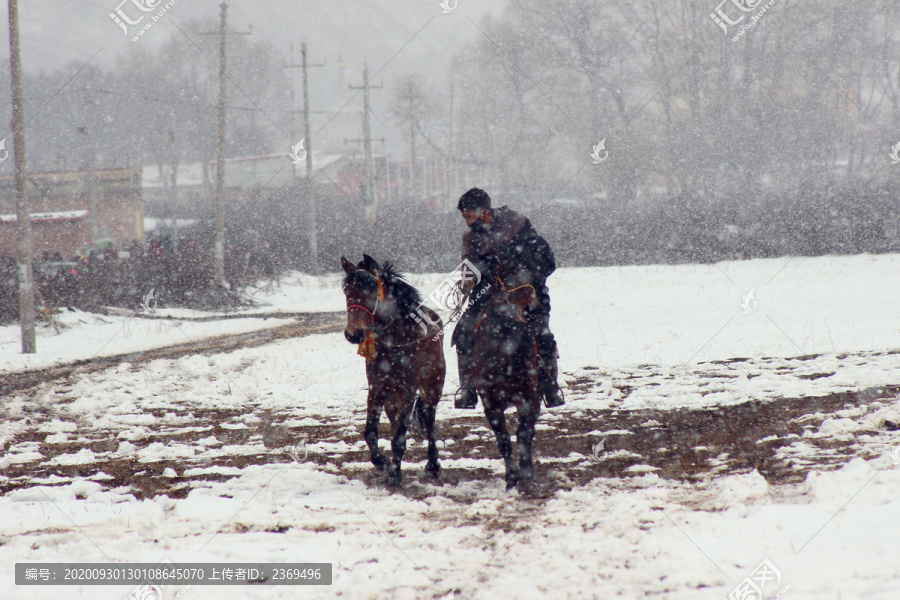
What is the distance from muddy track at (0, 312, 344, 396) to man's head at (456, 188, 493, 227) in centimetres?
809

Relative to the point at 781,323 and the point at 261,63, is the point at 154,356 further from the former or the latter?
the point at 261,63

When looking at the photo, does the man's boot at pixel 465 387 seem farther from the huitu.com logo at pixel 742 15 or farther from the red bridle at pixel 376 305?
the huitu.com logo at pixel 742 15

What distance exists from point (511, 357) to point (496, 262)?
2.40 ft

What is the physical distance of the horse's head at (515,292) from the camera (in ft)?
15.5

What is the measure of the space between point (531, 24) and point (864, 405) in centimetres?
3700

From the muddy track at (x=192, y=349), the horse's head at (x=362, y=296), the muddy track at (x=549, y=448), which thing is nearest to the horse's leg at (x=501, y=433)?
the muddy track at (x=549, y=448)

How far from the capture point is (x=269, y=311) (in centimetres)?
2036

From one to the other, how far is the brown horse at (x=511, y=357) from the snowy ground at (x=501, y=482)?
468mm

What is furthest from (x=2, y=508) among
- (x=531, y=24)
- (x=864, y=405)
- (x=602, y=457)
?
(x=531, y=24)

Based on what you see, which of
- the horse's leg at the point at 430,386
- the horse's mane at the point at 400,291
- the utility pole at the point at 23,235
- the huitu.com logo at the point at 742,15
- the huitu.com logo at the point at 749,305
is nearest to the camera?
the horse's mane at the point at 400,291

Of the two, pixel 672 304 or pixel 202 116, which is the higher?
pixel 202 116

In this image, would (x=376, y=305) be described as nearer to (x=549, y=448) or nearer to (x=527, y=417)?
(x=527, y=417)

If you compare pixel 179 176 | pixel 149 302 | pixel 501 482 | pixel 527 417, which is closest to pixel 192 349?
pixel 149 302
